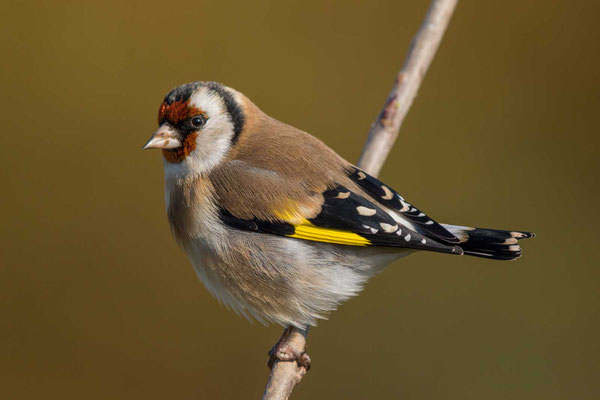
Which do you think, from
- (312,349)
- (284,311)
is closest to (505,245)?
(284,311)

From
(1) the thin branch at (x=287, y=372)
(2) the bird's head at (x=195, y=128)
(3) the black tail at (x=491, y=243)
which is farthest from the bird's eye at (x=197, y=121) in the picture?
(3) the black tail at (x=491, y=243)

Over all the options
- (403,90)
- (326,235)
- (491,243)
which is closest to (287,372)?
(326,235)

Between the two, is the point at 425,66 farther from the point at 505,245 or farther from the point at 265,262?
the point at 265,262

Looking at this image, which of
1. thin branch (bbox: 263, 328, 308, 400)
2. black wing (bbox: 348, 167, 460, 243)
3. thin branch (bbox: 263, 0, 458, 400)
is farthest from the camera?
thin branch (bbox: 263, 0, 458, 400)

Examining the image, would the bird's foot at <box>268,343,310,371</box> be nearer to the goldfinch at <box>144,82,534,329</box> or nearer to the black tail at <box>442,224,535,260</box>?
the goldfinch at <box>144,82,534,329</box>

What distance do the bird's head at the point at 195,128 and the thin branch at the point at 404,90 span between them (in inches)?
28.8

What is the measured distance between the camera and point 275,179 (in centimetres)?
266

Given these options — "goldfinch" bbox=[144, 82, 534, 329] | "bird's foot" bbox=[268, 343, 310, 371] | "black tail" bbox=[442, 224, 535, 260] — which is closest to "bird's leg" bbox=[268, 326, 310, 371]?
"bird's foot" bbox=[268, 343, 310, 371]

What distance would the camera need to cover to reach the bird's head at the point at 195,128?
2.76 meters

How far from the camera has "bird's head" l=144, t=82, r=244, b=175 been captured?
276cm

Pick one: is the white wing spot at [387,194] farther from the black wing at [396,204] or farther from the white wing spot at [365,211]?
the white wing spot at [365,211]

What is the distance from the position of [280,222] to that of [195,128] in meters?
0.58

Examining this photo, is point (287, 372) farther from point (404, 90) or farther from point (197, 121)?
point (404, 90)

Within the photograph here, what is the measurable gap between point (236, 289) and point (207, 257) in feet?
0.61
